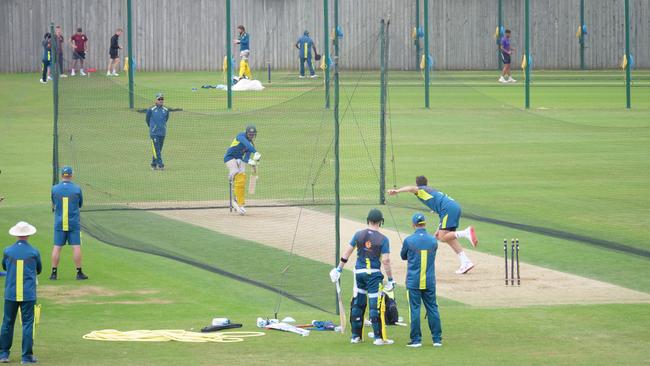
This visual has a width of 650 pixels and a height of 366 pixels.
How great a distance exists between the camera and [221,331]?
17516 millimetres

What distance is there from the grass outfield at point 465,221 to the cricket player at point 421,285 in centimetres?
31

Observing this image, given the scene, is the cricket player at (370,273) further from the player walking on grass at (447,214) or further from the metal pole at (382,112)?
the metal pole at (382,112)

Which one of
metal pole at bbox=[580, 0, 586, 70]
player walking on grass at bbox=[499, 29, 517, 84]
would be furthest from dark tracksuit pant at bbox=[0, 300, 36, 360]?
metal pole at bbox=[580, 0, 586, 70]

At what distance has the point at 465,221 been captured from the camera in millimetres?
27328

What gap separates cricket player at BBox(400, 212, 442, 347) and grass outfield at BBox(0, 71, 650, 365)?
309 millimetres

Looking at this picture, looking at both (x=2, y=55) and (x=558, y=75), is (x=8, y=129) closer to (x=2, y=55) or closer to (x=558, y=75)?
(x=2, y=55)

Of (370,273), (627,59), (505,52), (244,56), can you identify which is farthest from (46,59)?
(370,273)

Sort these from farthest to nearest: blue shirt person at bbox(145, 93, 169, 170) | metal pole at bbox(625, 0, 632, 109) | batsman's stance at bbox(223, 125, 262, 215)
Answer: metal pole at bbox(625, 0, 632, 109) → blue shirt person at bbox(145, 93, 169, 170) → batsman's stance at bbox(223, 125, 262, 215)

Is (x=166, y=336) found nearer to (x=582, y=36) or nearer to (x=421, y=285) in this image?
(x=421, y=285)

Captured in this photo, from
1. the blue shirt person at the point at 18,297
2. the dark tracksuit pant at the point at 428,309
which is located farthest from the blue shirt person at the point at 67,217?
the dark tracksuit pant at the point at 428,309

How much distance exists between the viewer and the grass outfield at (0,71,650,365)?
16.4 meters

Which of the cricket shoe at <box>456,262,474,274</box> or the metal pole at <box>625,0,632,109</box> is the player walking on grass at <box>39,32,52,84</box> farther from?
the cricket shoe at <box>456,262,474,274</box>

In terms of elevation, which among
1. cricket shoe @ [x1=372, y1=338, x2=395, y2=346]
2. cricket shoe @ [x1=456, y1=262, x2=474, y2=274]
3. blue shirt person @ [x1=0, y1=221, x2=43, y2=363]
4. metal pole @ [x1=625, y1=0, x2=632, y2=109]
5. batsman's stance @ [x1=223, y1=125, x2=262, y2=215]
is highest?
metal pole @ [x1=625, y1=0, x2=632, y2=109]

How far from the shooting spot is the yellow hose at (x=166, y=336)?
667 inches
